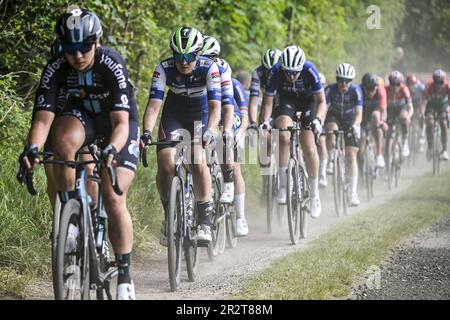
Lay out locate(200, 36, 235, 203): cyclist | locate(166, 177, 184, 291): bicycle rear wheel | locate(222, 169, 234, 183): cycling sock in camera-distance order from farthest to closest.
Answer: locate(222, 169, 234, 183): cycling sock
locate(200, 36, 235, 203): cyclist
locate(166, 177, 184, 291): bicycle rear wheel

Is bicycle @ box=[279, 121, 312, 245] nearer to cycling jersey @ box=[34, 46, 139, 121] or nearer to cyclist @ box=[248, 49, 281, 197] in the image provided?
cyclist @ box=[248, 49, 281, 197]

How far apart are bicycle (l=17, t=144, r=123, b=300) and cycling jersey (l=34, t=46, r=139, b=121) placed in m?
0.41

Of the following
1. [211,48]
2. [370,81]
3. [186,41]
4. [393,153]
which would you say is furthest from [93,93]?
[393,153]

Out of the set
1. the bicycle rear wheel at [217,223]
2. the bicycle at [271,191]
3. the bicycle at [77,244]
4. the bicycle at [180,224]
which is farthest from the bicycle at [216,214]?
the bicycle at [77,244]

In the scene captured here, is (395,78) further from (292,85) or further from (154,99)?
(154,99)

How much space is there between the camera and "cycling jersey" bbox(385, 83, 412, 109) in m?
16.1

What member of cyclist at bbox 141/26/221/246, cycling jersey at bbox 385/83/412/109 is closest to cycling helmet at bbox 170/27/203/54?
cyclist at bbox 141/26/221/246

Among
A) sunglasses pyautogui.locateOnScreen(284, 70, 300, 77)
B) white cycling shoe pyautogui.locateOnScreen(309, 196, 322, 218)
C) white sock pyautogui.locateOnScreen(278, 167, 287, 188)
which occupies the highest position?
sunglasses pyautogui.locateOnScreen(284, 70, 300, 77)

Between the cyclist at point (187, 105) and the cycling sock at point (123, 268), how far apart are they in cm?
128

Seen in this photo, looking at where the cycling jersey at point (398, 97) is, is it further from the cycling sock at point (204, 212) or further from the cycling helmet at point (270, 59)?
the cycling sock at point (204, 212)

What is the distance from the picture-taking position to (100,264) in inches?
223

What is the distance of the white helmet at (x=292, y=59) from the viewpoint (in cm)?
962

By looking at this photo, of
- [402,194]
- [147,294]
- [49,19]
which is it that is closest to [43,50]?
[49,19]

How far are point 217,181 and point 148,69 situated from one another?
3490 mm
